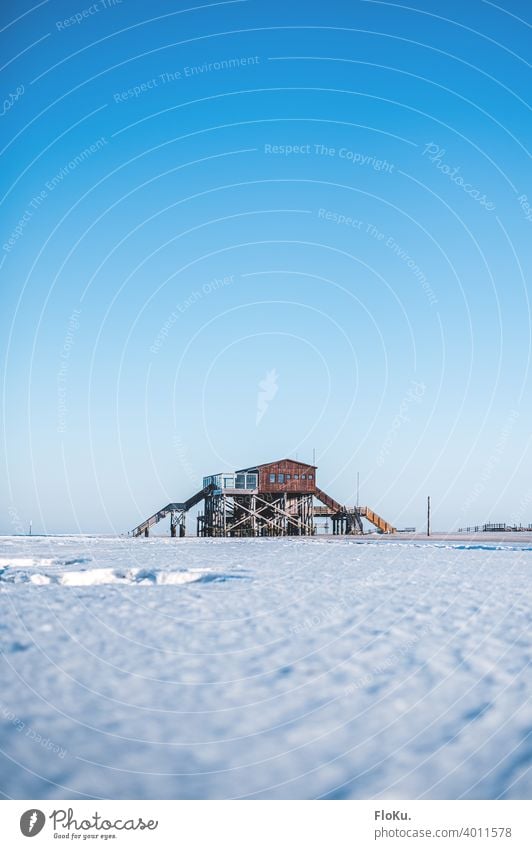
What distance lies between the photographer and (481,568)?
16.7 metres

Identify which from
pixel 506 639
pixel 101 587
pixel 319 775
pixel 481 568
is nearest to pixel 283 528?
pixel 481 568

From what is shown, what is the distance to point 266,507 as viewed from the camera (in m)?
52.7

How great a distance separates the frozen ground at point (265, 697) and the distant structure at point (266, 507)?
4008 cm

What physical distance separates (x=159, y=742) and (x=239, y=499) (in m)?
47.5

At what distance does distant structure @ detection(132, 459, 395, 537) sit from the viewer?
1991 inches

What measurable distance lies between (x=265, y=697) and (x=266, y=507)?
4769 cm

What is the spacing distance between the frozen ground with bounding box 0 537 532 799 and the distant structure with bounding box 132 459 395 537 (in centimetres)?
4008
